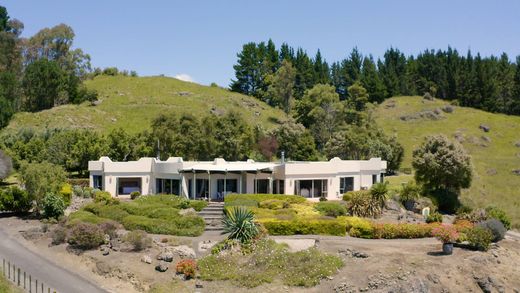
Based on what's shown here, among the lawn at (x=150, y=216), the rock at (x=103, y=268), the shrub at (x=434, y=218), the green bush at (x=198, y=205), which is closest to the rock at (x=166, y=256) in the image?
the rock at (x=103, y=268)

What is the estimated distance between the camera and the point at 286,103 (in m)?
110

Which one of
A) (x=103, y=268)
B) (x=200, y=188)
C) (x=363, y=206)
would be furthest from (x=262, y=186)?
(x=103, y=268)

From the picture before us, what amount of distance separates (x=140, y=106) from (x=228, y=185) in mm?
55670

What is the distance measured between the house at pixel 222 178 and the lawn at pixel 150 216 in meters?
4.09

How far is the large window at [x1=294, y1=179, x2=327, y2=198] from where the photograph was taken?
49.0 meters

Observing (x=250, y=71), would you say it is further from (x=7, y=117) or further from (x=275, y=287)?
(x=275, y=287)

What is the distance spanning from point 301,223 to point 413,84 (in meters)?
92.5

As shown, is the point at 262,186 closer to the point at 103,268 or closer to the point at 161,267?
the point at 161,267

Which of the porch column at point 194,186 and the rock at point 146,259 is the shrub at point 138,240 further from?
the porch column at point 194,186

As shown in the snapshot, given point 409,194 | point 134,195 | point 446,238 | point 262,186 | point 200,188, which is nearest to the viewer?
point 446,238

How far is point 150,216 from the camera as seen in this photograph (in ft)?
133

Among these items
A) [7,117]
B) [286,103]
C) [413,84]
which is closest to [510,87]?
[413,84]

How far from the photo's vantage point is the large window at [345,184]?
5216 centimetres

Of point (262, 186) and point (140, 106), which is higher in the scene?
point (140, 106)
